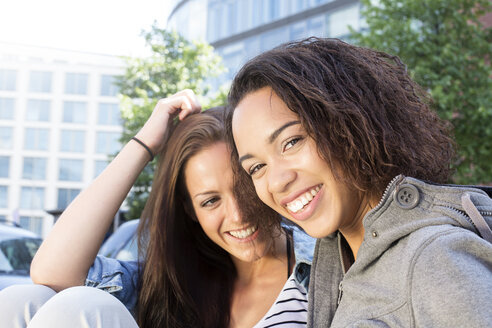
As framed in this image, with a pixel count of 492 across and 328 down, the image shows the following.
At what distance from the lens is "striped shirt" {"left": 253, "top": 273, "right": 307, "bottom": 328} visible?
2191 mm

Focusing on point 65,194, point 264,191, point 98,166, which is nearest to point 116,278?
point 264,191

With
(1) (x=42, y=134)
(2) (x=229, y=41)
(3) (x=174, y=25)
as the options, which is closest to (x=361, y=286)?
(2) (x=229, y=41)

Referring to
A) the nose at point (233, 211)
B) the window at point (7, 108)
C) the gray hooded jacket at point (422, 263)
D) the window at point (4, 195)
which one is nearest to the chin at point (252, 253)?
the nose at point (233, 211)

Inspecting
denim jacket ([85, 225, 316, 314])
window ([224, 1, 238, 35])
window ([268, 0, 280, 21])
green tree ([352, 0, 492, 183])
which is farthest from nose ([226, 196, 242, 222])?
window ([224, 1, 238, 35])

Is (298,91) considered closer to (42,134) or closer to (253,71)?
(253,71)

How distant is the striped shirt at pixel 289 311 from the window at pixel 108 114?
56.4 metres

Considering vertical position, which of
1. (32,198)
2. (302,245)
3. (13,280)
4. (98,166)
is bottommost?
(32,198)

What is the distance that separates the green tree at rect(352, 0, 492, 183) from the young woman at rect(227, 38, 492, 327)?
28.5 feet

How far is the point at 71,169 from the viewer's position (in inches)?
2202

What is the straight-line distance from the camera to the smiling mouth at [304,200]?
1.75 metres

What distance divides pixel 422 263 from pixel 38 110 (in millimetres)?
59959

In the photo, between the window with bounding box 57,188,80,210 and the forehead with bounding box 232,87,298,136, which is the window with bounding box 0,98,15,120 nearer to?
the window with bounding box 57,188,80,210

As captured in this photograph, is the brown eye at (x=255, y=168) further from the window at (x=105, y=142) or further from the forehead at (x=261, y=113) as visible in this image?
the window at (x=105, y=142)

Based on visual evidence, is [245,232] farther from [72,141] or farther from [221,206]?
[72,141]
